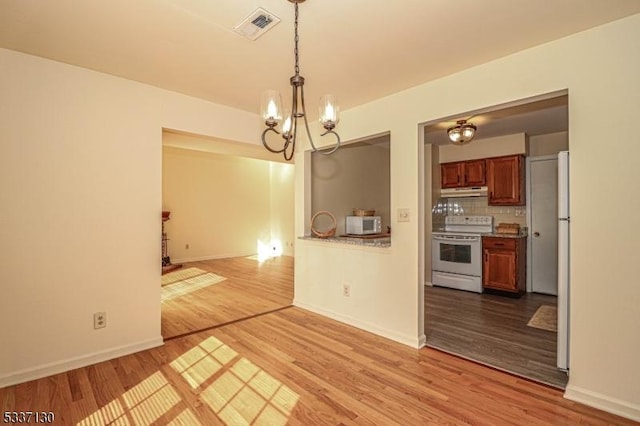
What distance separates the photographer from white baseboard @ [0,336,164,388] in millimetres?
2164

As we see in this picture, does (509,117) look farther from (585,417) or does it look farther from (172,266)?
(172,266)

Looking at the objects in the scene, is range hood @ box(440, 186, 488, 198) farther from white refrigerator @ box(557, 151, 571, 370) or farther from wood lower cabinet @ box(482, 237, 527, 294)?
white refrigerator @ box(557, 151, 571, 370)

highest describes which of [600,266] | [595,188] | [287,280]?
[595,188]

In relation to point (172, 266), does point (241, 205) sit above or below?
above

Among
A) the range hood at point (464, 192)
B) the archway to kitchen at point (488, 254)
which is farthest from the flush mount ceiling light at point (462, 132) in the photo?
the range hood at point (464, 192)

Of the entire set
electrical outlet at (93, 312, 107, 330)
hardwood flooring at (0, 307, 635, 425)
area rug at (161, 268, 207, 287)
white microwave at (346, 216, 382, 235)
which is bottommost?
area rug at (161, 268, 207, 287)

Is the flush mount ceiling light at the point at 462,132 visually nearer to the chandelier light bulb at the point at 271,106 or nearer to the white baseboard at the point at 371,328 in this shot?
the white baseboard at the point at 371,328

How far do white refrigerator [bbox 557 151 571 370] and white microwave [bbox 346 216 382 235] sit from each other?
2912mm

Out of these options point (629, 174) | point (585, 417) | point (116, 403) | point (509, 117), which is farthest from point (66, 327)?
point (509, 117)

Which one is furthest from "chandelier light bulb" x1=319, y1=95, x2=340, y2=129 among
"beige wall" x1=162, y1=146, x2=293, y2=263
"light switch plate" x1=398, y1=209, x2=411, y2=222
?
"beige wall" x1=162, y1=146, x2=293, y2=263

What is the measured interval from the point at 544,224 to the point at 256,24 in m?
5.03

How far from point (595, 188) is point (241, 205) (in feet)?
25.4

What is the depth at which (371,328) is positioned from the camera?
10.2ft

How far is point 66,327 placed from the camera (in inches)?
94.0
